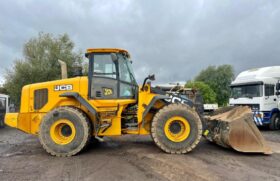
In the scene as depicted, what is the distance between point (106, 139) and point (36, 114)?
2809 mm

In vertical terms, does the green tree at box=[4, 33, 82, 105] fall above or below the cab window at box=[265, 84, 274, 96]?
above

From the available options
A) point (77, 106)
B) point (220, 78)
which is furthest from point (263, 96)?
point (220, 78)

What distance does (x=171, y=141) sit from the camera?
5.84m

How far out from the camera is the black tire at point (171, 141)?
229 inches

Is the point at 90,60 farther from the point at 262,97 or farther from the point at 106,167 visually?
the point at 262,97

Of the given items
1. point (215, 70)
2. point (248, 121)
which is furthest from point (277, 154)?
point (215, 70)

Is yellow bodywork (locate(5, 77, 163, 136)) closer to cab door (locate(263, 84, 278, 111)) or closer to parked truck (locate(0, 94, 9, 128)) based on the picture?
cab door (locate(263, 84, 278, 111))

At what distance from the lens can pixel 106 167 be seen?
491 centimetres

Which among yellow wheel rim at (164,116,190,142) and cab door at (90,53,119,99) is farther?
cab door at (90,53,119,99)

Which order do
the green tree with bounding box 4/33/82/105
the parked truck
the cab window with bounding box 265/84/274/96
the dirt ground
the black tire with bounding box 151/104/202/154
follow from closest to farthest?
the dirt ground → the black tire with bounding box 151/104/202/154 → the cab window with bounding box 265/84/274/96 → the parked truck → the green tree with bounding box 4/33/82/105

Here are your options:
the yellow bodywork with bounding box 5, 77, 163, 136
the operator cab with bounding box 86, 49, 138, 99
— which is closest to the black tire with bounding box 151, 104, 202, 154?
the yellow bodywork with bounding box 5, 77, 163, 136

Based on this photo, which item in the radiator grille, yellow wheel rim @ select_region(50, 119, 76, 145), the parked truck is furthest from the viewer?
the parked truck

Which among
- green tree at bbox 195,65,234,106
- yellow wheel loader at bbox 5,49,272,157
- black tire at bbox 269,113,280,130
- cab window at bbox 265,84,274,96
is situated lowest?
black tire at bbox 269,113,280,130

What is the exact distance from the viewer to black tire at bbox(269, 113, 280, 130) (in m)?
11.5
